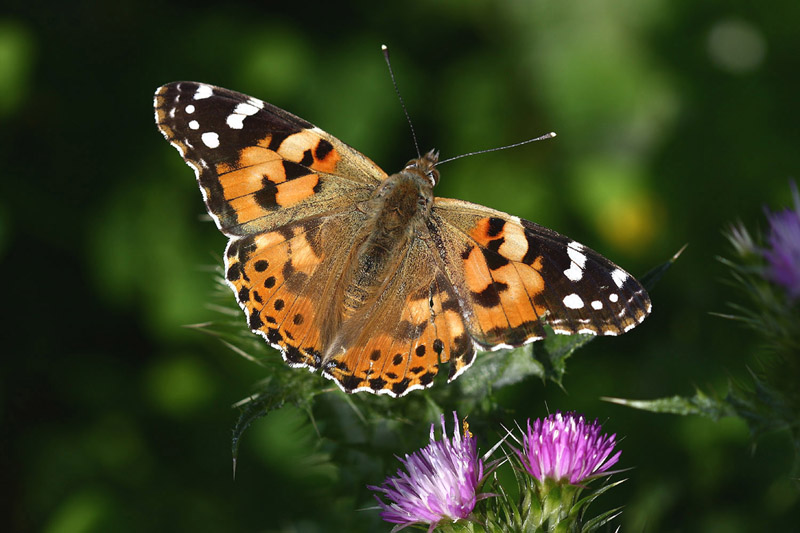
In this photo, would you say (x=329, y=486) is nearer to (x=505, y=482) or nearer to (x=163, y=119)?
(x=505, y=482)

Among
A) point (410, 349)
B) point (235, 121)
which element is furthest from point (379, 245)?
point (235, 121)

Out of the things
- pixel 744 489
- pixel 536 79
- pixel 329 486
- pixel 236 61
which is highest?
pixel 236 61

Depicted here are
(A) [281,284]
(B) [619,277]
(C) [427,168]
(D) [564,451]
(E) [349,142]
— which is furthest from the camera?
(E) [349,142]

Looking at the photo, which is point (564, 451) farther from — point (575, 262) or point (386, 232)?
point (386, 232)

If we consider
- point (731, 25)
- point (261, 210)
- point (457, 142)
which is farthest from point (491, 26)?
point (261, 210)

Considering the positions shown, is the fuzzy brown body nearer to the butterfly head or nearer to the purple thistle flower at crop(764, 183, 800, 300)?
the butterfly head

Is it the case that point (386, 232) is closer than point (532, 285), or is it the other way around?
point (532, 285)

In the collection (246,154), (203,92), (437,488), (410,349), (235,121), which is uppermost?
(203,92)
